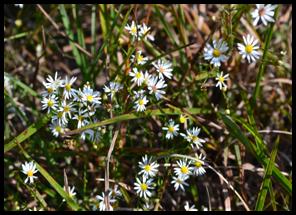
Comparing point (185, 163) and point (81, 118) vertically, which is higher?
point (81, 118)

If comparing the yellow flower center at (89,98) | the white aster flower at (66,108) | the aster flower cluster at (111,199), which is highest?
the yellow flower center at (89,98)

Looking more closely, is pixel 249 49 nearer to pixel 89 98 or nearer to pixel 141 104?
pixel 141 104

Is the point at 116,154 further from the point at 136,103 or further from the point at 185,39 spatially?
the point at 185,39

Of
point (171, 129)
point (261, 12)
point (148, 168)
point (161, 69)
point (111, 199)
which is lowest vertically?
point (111, 199)

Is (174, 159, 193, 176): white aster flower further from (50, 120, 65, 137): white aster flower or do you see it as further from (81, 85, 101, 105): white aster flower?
(50, 120, 65, 137): white aster flower

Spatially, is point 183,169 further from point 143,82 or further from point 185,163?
point 143,82

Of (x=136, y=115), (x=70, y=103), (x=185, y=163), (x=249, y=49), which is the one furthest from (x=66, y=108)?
(x=249, y=49)

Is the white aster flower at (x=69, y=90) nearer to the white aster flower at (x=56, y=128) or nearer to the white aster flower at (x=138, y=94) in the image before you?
the white aster flower at (x=56, y=128)

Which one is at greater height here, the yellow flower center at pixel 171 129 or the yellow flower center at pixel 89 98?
the yellow flower center at pixel 89 98

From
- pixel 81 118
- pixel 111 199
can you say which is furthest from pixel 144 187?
pixel 81 118

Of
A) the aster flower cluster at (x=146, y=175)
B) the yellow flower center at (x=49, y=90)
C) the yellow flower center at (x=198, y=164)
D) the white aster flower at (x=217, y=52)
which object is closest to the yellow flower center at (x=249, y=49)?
the white aster flower at (x=217, y=52)

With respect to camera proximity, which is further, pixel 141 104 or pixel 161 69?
pixel 161 69

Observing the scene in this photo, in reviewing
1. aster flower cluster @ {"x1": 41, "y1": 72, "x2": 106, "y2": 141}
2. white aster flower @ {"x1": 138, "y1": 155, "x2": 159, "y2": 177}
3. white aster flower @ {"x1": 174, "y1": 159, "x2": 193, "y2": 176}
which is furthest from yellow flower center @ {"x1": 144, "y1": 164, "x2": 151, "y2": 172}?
aster flower cluster @ {"x1": 41, "y1": 72, "x2": 106, "y2": 141}
